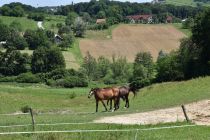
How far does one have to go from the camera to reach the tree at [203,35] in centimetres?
6662

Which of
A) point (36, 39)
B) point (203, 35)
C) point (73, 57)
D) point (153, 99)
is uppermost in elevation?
point (203, 35)

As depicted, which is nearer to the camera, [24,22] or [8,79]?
[8,79]

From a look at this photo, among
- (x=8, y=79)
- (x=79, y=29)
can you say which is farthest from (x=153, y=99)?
(x=79, y=29)

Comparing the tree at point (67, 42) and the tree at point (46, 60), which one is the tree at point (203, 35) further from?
the tree at point (67, 42)

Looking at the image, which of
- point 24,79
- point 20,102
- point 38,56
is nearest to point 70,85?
point 24,79

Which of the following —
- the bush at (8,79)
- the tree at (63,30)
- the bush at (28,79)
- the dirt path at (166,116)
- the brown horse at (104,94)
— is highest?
the dirt path at (166,116)

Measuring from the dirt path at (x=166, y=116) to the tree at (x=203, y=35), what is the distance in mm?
37254

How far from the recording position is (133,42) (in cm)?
14350

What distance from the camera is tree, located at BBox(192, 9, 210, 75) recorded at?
6662 centimetres

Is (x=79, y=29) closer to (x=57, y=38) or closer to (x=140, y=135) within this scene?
(x=57, y=38)

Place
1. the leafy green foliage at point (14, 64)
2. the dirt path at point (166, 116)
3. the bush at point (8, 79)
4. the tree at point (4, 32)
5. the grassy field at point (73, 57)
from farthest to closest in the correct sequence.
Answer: the tree at point (4, 32), the grassy field at point (73, 57), the leafy green foliage at point (14, 64), the bush at point (8, 79), the dirt path at point (166, 116)

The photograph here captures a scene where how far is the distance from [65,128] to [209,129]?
254 inches

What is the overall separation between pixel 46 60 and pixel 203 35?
227 ft

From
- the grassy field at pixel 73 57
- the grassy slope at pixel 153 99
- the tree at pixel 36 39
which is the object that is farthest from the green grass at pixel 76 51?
the grassy slope at pixel 153 99
